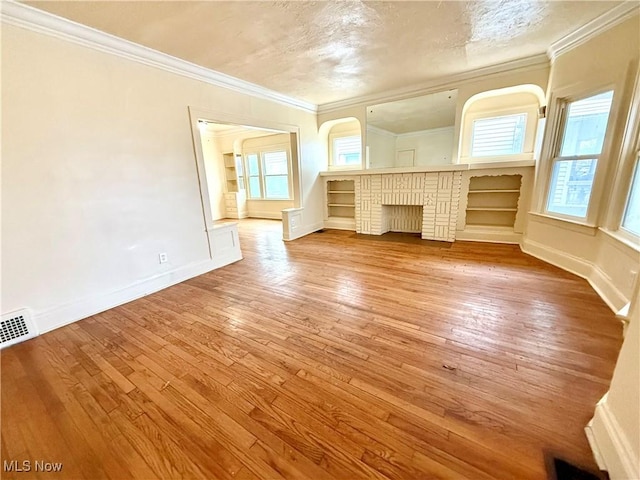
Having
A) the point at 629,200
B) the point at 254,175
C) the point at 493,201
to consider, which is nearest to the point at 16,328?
the point at 629,200

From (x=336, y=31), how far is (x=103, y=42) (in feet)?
7.42

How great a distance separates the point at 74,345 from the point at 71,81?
2332 mm

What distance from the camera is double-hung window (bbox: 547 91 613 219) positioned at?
288 centimetres

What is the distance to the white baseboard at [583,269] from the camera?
Answer: 2.38 metres

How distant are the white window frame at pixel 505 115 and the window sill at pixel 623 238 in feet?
6.33

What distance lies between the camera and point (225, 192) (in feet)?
28.1

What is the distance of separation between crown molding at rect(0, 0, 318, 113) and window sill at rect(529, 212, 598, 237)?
15.4 ft

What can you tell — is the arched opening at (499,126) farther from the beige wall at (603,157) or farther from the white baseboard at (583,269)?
the white baseboard at (583,269)

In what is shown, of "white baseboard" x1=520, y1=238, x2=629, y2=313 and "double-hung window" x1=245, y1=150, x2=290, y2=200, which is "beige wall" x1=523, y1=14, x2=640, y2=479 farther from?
"double-hung window" x1=245, y1=150, x2=290, y2=200

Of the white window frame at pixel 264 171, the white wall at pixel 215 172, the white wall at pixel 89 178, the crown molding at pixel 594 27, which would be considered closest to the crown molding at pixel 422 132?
the white window frame at pixel 264 171

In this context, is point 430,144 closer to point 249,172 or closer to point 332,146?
point 332,146

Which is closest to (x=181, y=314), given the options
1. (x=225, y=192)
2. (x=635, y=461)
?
(x=635, y=461)

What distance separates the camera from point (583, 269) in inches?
118

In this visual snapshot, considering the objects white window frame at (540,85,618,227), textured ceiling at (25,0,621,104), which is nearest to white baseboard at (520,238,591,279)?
white window frame at (540,85,618,227)
